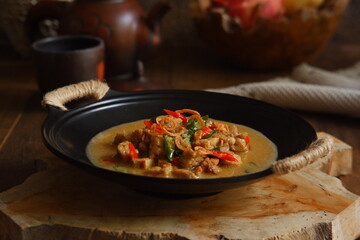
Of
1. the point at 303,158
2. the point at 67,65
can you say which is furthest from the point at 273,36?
the point at 303,158

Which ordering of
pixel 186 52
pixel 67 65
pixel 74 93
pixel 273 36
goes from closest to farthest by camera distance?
pixel 74 93, pixel 67 65, pixel 273 36, pixel 186 52

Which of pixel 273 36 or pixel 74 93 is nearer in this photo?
pixel 74 93

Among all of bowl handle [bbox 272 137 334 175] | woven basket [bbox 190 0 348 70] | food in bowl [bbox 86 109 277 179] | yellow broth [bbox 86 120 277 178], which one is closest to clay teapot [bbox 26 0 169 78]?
woven basket [bbox 190 0 348 70]

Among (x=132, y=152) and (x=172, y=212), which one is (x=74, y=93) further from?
(x=172, y=212)

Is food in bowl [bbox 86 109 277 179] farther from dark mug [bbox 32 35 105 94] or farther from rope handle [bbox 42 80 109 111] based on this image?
dark mug [bbox 32 35 105 94]

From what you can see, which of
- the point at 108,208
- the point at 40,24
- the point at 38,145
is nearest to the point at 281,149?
the point at 108,208

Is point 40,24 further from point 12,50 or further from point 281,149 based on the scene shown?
point 281,149

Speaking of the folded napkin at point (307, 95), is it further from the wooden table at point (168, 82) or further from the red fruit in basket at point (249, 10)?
the red fruit in basket at point (249, 10)
